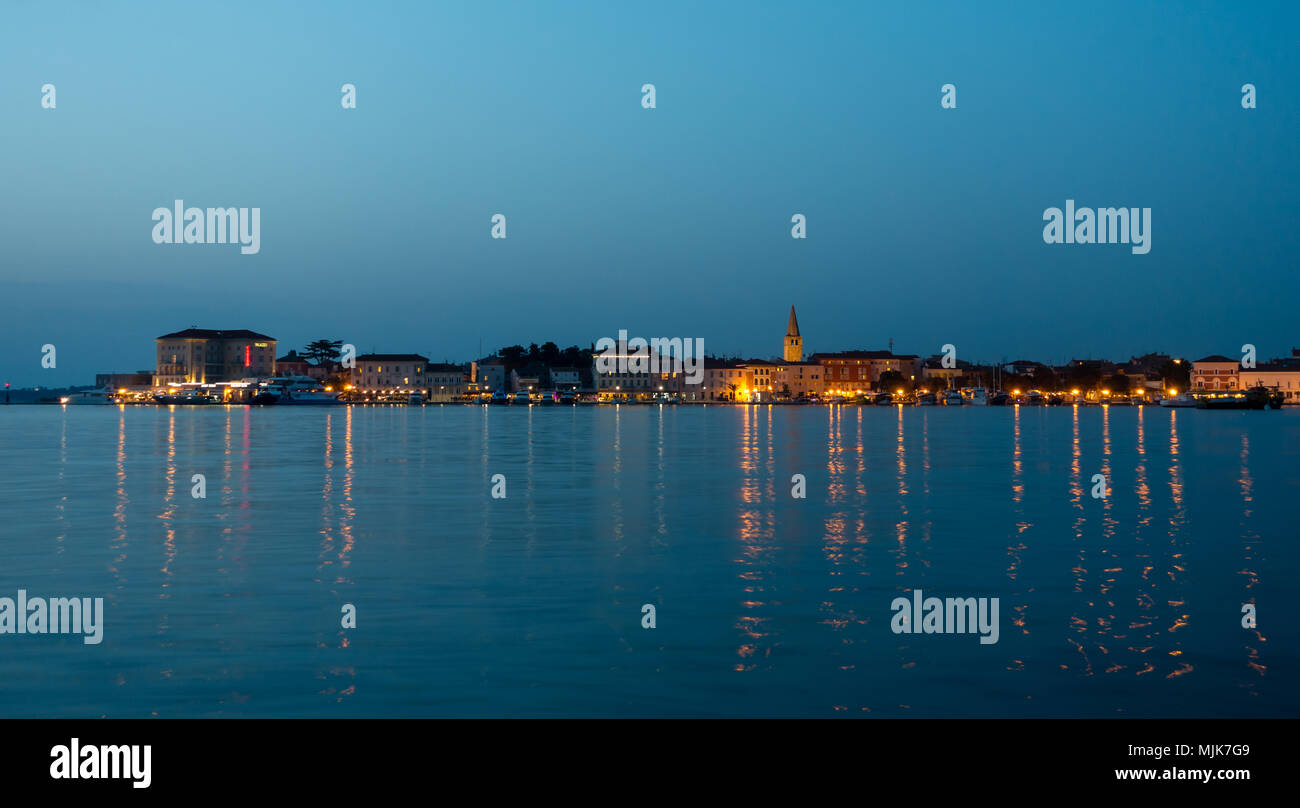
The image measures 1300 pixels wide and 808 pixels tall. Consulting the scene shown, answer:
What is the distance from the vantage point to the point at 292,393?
166 meters

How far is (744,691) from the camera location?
8133mm

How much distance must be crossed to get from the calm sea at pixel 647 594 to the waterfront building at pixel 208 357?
168500 mm

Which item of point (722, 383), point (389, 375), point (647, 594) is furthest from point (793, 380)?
point (647, 594)

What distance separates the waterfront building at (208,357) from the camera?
7264 inches

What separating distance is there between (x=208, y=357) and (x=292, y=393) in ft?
97.8

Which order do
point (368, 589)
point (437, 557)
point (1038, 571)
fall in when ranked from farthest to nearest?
point (437, 557) < point (1038, 571) < point (368, 589)

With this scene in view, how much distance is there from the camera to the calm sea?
319 inches

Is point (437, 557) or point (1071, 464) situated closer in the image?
point (437, 557)

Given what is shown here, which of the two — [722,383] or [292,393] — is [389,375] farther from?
[722,383]

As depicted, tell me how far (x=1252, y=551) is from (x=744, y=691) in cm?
1113

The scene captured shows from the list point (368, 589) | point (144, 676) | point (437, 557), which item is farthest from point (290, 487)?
point (144, 676)

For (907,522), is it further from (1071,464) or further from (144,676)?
(1071,464)
